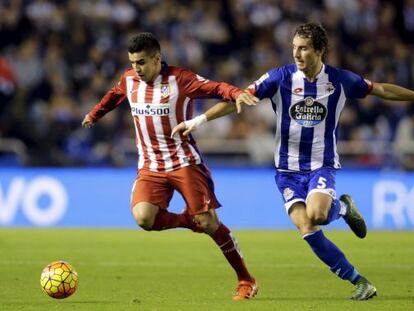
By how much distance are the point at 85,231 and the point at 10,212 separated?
4.07 feet

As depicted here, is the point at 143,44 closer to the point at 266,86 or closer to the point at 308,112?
the point at 266,86

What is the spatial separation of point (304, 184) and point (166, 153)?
3.97 feet

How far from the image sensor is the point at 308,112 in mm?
9102

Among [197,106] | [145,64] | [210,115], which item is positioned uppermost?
[197,106]

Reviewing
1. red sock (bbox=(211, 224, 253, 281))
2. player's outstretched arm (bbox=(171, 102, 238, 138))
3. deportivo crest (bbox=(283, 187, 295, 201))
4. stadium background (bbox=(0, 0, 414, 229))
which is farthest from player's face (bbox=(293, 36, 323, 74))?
stadium background (bbox=(0, 0, 414, 229))

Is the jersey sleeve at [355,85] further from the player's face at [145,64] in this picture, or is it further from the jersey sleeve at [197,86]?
the player's face at [145,64]

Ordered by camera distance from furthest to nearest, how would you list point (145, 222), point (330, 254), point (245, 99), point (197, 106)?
point (197, 106) < point (145, 222) < point (330, 254) < point (245, 99)

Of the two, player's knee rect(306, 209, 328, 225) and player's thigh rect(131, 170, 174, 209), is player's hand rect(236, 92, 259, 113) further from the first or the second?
player's thigh rect(131, 170, 174, 209)

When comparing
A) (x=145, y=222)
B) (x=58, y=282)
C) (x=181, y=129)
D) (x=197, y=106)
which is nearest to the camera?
(x=58, y=282)

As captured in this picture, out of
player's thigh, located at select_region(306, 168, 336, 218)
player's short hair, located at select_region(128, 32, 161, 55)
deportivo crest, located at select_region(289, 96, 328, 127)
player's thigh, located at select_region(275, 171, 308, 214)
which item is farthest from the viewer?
player's short hair, located at select_region(128, 32, 161, 55)

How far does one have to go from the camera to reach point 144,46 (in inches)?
362

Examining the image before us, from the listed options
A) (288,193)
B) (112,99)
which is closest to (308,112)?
(288,193)

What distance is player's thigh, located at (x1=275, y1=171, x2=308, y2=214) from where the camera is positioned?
898cm

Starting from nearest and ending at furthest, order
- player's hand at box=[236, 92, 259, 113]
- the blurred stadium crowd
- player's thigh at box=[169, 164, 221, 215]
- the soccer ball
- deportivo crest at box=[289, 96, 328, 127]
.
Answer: the soccer ball
player's hand at box=[236, 92, 259, 113]
deportivo crest at box=[289, 96, 328, 127]
player's thigh at box=[169, 164, 221, 215]
the blurred stadium crowd
